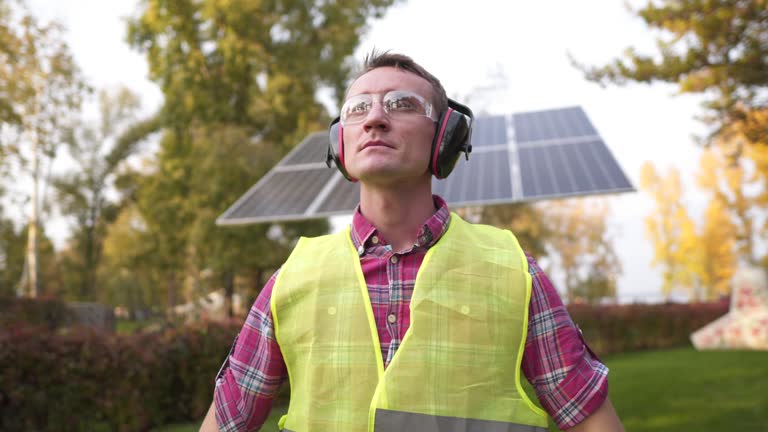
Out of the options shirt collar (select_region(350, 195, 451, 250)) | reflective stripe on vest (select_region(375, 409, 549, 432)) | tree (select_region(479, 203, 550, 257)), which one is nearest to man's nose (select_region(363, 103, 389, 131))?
shirt collar (select_region(350, 195, 451, 250))

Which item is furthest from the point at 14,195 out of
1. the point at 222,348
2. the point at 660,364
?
the point at 660,364

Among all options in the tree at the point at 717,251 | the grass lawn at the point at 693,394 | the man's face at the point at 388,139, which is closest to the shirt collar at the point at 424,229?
the man's face at the point at 388,139

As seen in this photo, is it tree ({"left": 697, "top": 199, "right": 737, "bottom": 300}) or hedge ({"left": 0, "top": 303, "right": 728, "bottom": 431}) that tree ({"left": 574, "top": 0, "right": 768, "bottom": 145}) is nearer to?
hedge ({"left": 0, "top": 303, "right": 728, "bottom": 431})

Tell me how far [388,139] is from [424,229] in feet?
0.92

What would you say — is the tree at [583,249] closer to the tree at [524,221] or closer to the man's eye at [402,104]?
the tree at [524,221]

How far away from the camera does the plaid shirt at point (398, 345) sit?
1747 mm

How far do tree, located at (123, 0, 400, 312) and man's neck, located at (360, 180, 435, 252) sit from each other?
705 inches

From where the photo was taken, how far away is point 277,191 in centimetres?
834

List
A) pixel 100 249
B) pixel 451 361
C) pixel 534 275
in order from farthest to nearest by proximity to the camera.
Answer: pixel 100 249
pixel 534 275
pixel 451 361

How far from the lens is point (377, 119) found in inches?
74.6

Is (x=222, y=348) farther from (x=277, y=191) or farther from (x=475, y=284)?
(x=475, y=284)

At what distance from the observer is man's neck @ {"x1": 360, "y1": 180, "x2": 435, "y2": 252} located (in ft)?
6.49

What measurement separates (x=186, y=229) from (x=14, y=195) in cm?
556

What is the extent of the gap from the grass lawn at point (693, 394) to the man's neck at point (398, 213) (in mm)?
3127
